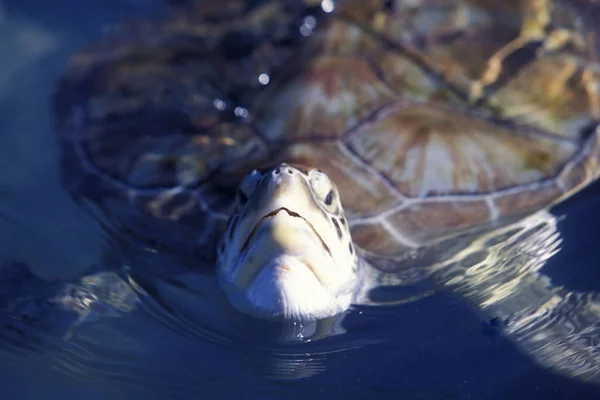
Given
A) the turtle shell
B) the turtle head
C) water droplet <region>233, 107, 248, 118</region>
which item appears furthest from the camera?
water droplet <region>233, 107, 248, 118</region>

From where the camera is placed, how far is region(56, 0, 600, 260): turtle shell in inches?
120

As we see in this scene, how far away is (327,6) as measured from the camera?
368 cm

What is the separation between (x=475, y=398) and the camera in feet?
8.70

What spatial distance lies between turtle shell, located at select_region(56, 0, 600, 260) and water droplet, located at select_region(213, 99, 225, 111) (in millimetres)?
18

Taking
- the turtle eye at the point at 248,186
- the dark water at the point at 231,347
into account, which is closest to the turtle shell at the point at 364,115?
the dark water at the point at 231,347

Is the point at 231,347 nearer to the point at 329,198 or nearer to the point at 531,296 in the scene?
the point at 329,198

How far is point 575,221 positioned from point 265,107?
5.11 feet

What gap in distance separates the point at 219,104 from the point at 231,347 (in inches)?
50.7

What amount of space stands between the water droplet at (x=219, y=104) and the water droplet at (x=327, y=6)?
742 millimetres

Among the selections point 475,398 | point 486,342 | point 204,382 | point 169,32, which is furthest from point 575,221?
point 169,32

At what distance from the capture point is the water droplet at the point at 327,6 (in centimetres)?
363

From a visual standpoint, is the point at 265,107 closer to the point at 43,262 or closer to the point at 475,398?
the point at 43,262

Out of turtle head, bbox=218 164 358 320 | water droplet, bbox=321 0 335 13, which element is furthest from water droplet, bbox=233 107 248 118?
turtle head, bbox=218 164 358 320

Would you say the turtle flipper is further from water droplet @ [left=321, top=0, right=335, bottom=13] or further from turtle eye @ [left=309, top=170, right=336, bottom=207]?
water droplet @ [left=321, top=0, right=335, bottom=13]
